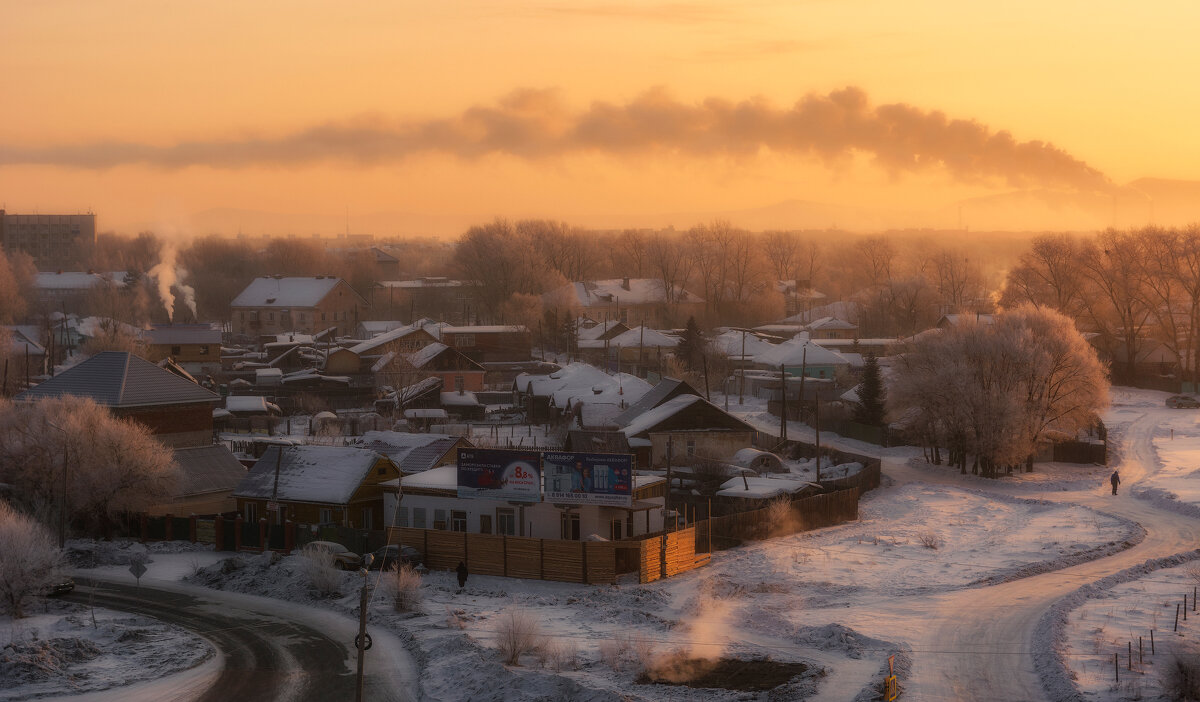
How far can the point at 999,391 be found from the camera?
5338cm

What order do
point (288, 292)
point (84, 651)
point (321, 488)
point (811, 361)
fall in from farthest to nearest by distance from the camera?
point (288, 292) → point (811, 361) → point (321, 488) → point (84, 651)

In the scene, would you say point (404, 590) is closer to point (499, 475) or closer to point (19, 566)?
point (499, 475)

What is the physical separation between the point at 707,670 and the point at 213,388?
59.4 metres

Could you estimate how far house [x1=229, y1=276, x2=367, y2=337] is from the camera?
11912 centimetres

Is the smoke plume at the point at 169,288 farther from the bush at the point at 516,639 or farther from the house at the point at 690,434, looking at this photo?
the bush at the point at 516,639

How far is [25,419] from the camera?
1570 inches

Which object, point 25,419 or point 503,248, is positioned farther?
point 503,248

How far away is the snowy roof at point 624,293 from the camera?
5069 inches

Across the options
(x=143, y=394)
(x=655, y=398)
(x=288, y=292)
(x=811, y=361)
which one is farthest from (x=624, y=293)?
(x=143, y=394)

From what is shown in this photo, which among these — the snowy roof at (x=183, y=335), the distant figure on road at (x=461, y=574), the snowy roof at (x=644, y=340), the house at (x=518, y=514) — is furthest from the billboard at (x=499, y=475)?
the snowy roof at (x=644, y=340)

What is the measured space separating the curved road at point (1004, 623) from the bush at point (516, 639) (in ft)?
Result: 25.4

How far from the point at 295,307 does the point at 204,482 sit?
7830cm

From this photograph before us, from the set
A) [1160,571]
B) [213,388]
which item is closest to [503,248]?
[213,388]

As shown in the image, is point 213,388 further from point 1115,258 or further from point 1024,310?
point 1115,258
